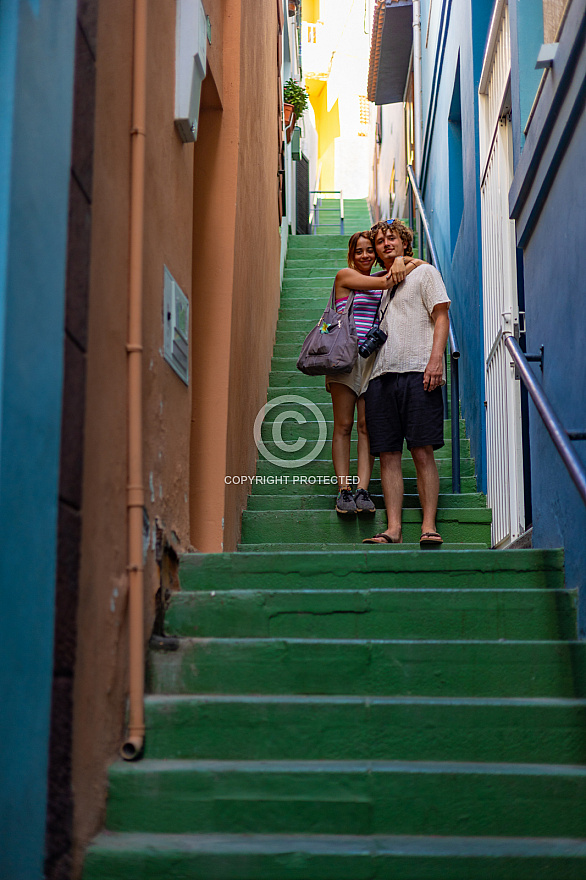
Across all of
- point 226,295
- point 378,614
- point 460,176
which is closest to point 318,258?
point 460,176

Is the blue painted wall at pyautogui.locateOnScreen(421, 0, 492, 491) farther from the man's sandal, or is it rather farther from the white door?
the man's sandal

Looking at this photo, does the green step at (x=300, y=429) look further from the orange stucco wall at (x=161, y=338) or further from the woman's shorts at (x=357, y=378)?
the woman's shorts at (x=357, y=378)

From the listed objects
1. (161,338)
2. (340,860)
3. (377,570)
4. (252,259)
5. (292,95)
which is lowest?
(340,860)

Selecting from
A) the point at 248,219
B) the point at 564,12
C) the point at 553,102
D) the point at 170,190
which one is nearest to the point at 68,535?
the point at 170,190

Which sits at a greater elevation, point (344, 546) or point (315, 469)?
point (315, 469)

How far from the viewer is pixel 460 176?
8.20 m

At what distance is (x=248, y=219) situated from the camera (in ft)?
19.0

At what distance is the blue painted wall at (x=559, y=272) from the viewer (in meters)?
3.16

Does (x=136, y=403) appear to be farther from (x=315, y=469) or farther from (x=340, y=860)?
(x=315, y=469)

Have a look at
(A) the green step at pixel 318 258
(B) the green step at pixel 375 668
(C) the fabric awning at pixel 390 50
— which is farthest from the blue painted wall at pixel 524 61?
(C) the fabric awning at pixel 390 50

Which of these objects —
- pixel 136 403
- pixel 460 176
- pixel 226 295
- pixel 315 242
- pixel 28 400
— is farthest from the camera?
pixel 315 242

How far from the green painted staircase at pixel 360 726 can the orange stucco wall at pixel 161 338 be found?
0.21 metres

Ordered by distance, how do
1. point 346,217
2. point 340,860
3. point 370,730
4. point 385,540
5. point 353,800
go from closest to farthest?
point 340,860 → point 353,800 → point 370,730 → point 385,540 → point 346,217

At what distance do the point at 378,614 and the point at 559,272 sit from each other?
4.66 ft
